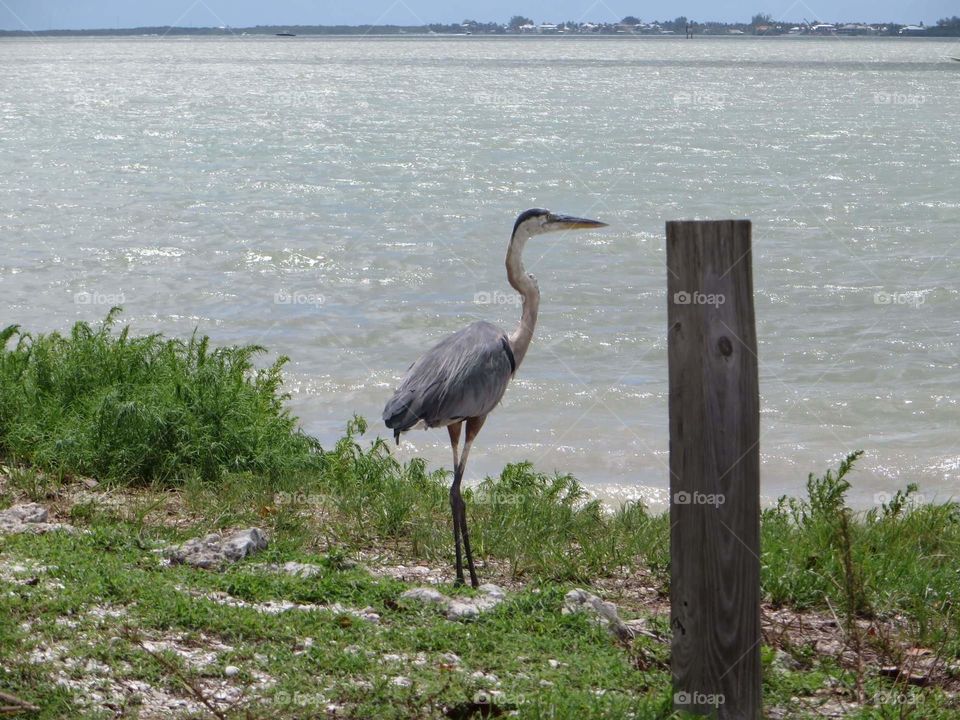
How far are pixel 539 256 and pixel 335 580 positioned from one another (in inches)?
461

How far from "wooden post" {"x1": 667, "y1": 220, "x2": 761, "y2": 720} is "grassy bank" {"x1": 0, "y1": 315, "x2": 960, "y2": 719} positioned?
0.98 ft

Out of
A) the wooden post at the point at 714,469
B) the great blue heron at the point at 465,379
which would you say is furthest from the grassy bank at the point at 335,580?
the great blue heron at the point at 465,379

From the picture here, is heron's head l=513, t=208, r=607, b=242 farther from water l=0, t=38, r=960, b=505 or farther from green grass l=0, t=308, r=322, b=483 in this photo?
water l=0, t=38, r=960, b=505

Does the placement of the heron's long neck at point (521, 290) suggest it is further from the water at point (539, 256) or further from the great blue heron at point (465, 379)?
the water at point (539, 256)

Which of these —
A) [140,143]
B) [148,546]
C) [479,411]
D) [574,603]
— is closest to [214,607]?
[148,546]

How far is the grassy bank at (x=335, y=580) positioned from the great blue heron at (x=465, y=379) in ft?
1.63

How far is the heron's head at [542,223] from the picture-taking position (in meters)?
7.27

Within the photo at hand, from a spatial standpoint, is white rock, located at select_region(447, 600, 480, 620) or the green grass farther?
the green grass

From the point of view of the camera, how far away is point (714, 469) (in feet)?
13.4

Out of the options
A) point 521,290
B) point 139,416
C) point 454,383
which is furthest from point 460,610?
point 139,416

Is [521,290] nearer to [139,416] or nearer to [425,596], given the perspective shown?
[425,596]

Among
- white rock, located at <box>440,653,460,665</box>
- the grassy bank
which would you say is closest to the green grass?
the grassy bank

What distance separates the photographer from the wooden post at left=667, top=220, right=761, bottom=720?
402cm

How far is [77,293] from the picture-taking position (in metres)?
15.4
